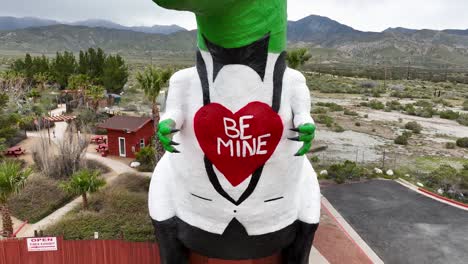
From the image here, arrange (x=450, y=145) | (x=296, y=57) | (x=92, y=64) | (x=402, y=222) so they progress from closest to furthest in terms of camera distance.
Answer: (x=402, y=222), (x=296, y=57), (x=450, y=145), (x=92, y=64)

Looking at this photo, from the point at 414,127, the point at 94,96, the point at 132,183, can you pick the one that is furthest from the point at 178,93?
the point at 414,127

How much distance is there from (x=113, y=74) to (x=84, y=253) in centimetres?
2796

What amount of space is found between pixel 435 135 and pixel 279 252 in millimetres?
23912

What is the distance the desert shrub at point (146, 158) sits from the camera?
16.9m

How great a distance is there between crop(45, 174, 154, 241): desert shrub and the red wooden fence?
4.00 feet

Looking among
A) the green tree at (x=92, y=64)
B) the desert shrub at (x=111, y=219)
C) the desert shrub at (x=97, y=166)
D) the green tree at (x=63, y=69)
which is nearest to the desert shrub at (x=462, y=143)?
the desert shrub at (x=111, y=219)

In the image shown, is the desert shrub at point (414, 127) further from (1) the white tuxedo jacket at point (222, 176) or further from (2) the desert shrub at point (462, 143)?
(1) the white tuxedo jacket at point (222, 176)

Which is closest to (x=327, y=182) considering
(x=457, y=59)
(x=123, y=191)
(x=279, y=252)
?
(x=123, y=191)

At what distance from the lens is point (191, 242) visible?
18.2 ft

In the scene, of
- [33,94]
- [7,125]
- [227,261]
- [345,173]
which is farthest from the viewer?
[33,94]

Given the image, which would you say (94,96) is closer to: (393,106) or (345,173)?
(345,173)

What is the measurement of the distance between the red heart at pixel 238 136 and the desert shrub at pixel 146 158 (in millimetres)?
12021

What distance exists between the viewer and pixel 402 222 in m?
11.5

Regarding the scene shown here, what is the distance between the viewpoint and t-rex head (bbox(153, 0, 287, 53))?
4.27m
